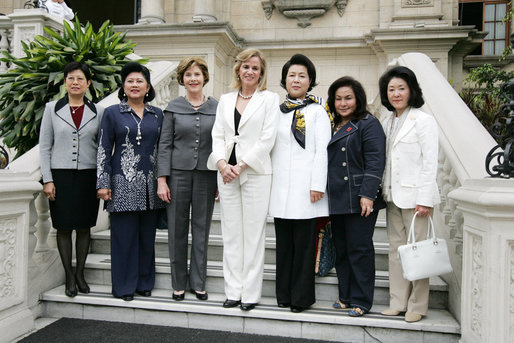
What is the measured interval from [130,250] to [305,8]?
22.1ft

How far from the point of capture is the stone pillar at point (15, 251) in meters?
3.12

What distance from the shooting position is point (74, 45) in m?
4.64


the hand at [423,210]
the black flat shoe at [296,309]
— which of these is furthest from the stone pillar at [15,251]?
the hand at [423,210]

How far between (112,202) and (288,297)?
157 cm

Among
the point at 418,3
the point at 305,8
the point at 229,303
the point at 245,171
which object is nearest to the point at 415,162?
the point at 245,171

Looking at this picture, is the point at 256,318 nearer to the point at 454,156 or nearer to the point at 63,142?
the point at 454,156

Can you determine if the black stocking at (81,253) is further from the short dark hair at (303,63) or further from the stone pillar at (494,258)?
the stone pillar at (494,258)

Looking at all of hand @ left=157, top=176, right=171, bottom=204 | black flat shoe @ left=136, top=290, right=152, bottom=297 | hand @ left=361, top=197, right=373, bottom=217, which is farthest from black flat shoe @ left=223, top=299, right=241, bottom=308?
hand @ left=361, top=197, right=373, bottom=217

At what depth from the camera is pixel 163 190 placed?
3439 millimetres

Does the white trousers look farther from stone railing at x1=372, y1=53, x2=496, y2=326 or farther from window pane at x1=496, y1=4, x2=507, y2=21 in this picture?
window pane at x1=496, y1=4, x2=507, y2=21

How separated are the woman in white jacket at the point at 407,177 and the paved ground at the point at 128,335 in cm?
78

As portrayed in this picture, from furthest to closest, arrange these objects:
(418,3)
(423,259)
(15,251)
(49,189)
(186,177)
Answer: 1. (418,3)
2. (186,177)
3. (49,189)
4. (15,251)
5. (423,259)

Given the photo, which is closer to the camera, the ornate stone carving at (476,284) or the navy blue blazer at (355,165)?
the ornate stone carving at (476,284)

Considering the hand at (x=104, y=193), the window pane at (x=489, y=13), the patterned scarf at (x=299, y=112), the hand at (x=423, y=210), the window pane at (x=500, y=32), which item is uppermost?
the window pane at (x=489, y=13)
